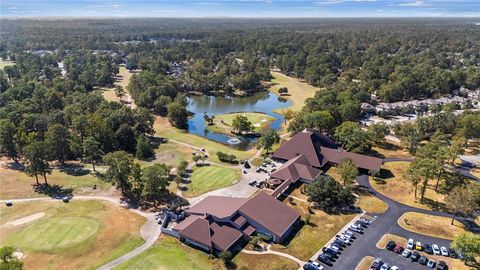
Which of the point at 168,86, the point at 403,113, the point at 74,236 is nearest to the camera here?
the point at 74,236

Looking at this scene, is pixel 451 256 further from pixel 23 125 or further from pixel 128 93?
pixel 128 93

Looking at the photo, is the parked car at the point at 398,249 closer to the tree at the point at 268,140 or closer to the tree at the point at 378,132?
the tree at the point at 268,140

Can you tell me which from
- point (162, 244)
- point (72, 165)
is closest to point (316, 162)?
point (162, 244)

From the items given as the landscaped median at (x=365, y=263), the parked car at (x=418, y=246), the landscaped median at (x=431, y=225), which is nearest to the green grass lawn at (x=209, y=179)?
the landscaped median at (x=365, y=263)

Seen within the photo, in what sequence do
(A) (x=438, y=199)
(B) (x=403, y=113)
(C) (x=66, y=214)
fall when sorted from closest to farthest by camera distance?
(C) (x=66, y=214) < (A) (x=438, y=199) < (B) (x=403, y=113)

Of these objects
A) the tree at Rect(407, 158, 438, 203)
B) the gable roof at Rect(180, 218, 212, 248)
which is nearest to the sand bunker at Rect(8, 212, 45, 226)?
the gable roof at Rect(180, 218, 212, 248)

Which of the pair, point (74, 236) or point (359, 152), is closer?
point (74, 236)

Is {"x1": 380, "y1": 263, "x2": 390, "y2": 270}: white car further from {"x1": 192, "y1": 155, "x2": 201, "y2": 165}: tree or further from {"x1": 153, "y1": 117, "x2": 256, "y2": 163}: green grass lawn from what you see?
{"x1": 192, "y1": 155, "x2": 201, "y2": 165}: tree
